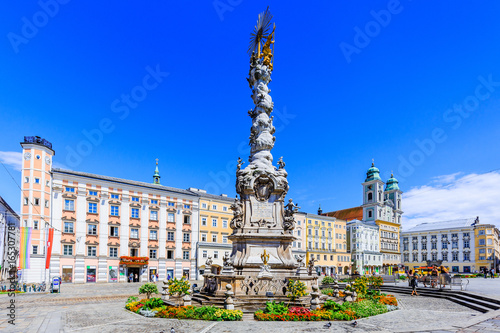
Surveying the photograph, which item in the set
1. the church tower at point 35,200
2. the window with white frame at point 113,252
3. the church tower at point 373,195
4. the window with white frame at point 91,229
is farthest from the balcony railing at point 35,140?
the church tower at point 373,195

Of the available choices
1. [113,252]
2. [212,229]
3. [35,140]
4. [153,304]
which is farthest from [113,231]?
[153,304]

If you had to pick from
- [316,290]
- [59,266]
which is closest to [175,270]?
[59,266]

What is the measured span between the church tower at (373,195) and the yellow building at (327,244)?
1923cm

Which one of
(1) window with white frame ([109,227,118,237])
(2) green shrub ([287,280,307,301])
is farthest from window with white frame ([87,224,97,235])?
(2) green shrub ([287,280,307,301])

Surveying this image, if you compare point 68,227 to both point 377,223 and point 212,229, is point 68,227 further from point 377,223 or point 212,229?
point 377,223

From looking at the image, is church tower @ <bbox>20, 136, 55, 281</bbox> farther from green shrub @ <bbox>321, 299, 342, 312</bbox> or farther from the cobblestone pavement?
green shrub @ <bbox>321, 299, 342, 312</bbox>

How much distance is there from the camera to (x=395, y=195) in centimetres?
12131

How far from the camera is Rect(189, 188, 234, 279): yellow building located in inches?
2496

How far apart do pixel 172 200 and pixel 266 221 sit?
40.5 metres

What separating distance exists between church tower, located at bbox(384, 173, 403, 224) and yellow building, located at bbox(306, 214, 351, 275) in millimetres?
32701

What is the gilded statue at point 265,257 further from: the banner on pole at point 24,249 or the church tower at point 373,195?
the church tower at point 373,195

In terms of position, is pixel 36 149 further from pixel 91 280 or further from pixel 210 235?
pixel 210 235

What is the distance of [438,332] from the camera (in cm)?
1359

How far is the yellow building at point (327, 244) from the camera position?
82.2 meters
